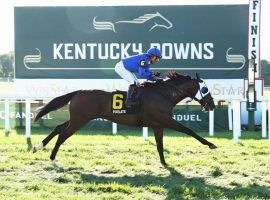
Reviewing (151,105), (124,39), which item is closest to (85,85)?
(124,39)

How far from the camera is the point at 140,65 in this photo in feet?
22.2

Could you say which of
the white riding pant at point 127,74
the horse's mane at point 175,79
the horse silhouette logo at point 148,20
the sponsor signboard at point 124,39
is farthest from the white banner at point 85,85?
the horse's mane at point 175,79

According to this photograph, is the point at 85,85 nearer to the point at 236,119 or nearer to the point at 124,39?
the point at 124,39

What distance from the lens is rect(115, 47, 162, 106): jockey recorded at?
6.75 meters

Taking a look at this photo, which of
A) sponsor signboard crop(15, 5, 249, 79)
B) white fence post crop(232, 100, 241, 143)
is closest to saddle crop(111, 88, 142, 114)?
Result: white fence post crop(232, 100, 241, 143)

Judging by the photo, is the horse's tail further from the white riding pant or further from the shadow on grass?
the shadow on grass

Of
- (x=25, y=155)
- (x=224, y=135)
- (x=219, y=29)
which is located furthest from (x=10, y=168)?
(x=219, y=29)

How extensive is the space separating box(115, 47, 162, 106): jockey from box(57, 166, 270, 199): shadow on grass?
143 cm

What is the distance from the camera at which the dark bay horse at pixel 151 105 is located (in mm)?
6836

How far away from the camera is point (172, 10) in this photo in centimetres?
1388

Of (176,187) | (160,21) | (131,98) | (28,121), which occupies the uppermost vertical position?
(160,21)

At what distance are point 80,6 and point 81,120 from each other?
7904mm

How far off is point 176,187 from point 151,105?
1.84 m

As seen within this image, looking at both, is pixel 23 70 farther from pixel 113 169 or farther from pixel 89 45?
pixel 113 169
